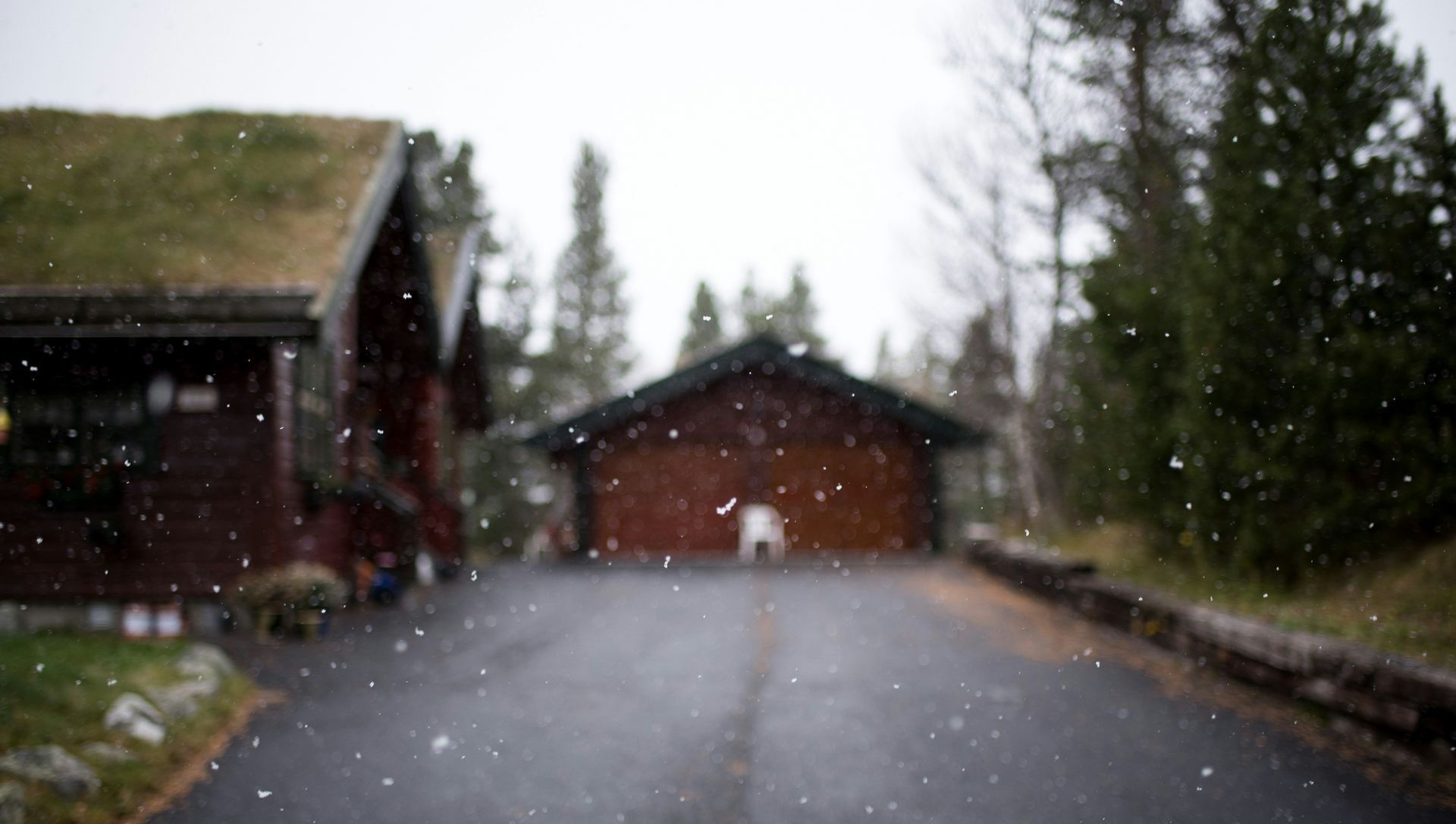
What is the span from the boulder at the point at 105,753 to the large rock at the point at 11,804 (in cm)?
68

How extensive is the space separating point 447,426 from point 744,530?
6904 millimetres

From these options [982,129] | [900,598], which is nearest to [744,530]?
[900,598]

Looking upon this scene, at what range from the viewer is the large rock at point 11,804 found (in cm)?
355

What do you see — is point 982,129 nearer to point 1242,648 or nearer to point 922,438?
point 922,438

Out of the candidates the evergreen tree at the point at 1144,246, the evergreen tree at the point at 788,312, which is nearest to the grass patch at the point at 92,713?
the evergreen tree at the point at 1144,246

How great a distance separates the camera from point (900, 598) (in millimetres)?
12430

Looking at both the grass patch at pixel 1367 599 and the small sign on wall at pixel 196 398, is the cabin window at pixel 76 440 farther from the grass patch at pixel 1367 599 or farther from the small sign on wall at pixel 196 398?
the grass patch at pixel 1367 599

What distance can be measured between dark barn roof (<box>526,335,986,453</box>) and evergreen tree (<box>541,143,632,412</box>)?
15538 millimetres

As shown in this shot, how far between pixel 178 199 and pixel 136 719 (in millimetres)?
7157

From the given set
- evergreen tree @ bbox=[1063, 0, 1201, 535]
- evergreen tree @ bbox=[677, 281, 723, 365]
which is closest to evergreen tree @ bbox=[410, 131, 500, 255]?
evergreen tree @ bbox=[677, 281, 723, 365]

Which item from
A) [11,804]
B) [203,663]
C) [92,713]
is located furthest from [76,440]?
[11,804]

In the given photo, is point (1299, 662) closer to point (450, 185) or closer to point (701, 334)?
point (450, 185)

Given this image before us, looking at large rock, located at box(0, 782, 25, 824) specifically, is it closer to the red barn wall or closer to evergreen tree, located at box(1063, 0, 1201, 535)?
evergreen tree, located at box(1063, 0, 1201, 535)

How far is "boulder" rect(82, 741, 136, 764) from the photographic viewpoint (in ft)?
14.4
